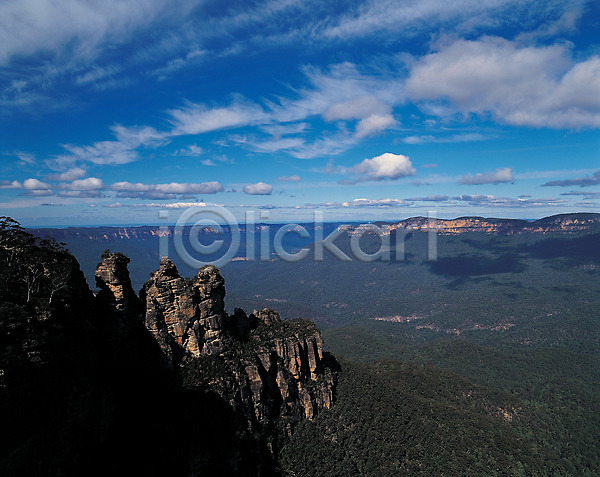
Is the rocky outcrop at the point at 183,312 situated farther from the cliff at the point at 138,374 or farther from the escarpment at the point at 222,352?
the cliff at the point at 138,374

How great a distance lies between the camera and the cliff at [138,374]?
22281 mm

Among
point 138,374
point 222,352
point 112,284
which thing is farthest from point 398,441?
point 112,284

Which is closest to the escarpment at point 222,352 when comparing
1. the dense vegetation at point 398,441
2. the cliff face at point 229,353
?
the cliff face at point 229,353

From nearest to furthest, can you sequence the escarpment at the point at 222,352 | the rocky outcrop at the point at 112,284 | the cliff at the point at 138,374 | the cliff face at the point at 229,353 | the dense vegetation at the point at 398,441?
1. the cliff at the point at 138,374
2. the rocky outcrop at the point at 112,284
3. the escarpment at the point at 222,352
4. the cliff face at the point at 229,353
5. the dense vegetation at the point at 398,441

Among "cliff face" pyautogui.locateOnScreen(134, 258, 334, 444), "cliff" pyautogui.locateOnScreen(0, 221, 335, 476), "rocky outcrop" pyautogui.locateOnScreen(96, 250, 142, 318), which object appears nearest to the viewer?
"cliff" pyautogui.locateOnScreen(0, 221, 335, 476)

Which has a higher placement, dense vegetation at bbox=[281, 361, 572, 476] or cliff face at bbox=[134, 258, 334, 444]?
cliff face at bbox=[134, 258, 334, 444]

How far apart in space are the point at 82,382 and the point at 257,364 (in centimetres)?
2655

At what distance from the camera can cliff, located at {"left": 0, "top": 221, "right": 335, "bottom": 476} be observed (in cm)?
2228

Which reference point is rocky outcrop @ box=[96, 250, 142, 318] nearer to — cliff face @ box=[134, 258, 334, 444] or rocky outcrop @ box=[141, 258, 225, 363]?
rocky outcrop @ box=[141, 258, 225, 363]

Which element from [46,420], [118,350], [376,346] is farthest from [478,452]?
[376,346]

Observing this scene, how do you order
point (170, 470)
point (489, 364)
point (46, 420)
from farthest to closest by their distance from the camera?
1. point (489, 364)
2. point (170, 470)
3. point (46, 420)

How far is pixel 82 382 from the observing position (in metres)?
26.6

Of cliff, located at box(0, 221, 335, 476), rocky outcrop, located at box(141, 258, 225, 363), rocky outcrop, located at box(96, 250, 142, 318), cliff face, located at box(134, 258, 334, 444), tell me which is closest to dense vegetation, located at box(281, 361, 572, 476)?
cliff, located at box(0, 221, 335, 476)

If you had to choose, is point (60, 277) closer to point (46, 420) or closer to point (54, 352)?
point (54, 352)
